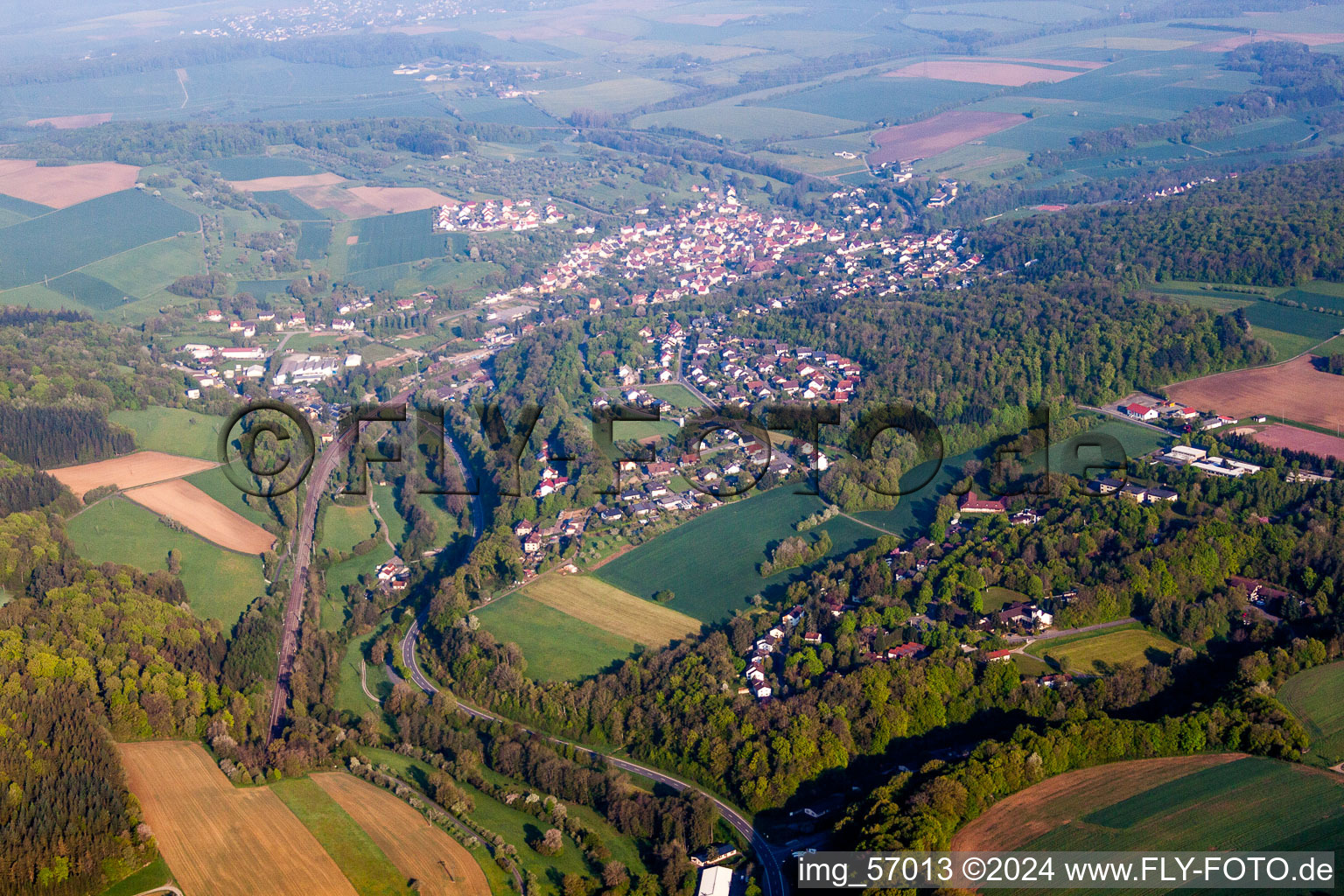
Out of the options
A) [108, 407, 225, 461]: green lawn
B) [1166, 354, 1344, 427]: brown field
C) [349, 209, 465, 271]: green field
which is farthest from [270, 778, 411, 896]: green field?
[349, 209, 465, 271]: green field

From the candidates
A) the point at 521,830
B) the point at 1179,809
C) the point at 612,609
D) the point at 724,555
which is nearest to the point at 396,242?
the point at 724,555

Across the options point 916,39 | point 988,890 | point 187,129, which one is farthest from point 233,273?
point 916,39

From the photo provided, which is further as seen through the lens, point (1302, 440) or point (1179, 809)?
point (1302, 440)

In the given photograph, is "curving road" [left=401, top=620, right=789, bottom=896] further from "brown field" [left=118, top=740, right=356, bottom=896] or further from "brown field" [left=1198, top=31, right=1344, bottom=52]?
"brown field" [left=1198, top=31, right=1344, bottom=52]

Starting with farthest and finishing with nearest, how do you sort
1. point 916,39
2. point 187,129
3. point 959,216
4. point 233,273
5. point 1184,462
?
1. point 916,39
2. point 187,129
3. point 959,216
4. point 233,273
5. point 1184,462

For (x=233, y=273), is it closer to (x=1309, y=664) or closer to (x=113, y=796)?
(x=113, y=796)

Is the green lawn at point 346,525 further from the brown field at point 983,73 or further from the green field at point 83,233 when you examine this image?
the brown field at point 983,73

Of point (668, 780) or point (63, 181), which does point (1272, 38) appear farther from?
point (668, 780)
